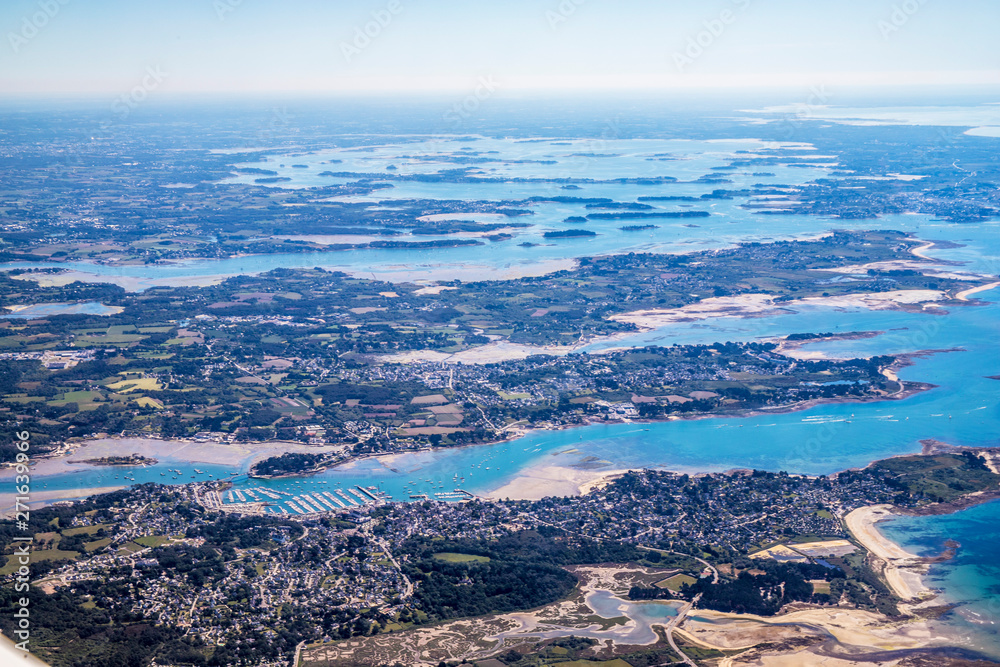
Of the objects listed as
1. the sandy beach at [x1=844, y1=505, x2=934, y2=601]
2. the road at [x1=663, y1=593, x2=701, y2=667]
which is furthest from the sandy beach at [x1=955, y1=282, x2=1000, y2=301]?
the road at [x1=663, y1=593, x2=701, y2=667]

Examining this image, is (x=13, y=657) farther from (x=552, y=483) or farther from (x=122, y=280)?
(x=122, y=280)

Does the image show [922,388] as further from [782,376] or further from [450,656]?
[450,656]

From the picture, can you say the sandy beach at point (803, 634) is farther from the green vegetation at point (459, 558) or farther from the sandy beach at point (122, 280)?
the sandy beach at point (122, 280)

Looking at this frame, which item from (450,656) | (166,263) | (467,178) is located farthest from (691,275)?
(467,178)

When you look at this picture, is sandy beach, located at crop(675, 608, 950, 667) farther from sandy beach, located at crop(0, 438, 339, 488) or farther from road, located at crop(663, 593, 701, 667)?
sandy beach, located at crop(0, 438, 339, 488)

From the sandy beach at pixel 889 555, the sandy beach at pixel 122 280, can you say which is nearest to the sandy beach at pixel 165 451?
the sandy beach at pixel 889 555
